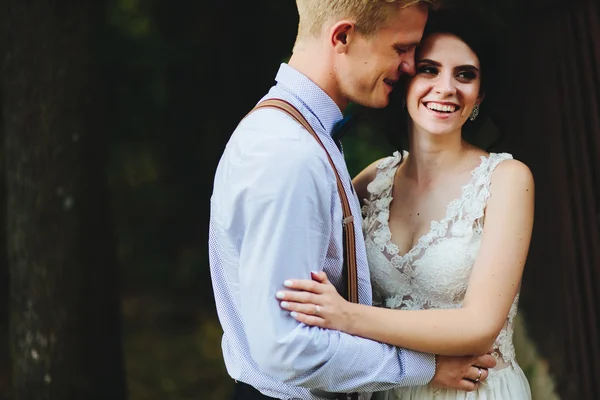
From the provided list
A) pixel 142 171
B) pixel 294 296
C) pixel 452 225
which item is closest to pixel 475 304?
pixel 452 225

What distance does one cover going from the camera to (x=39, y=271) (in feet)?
12.4

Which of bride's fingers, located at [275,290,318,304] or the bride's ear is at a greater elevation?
the bride's ear

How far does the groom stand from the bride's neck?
342mm

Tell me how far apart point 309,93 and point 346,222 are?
34 cm

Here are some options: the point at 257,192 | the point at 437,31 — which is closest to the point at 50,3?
the point at 437,31

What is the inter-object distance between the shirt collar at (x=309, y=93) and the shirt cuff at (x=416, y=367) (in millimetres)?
570

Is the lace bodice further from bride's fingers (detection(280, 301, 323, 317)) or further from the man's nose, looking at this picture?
bride's fingers (detection(280, 301, 323, 317))

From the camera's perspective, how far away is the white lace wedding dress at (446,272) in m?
2.25

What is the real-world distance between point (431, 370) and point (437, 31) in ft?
3.18

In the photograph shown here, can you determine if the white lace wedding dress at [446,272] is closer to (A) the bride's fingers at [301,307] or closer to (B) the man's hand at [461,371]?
(B) the man's hand at [461,371]

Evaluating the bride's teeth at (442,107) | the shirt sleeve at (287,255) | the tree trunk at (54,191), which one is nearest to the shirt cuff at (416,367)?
the shirt sleeve at (287,255)

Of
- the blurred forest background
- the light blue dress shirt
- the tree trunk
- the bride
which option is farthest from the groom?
the tree trunk

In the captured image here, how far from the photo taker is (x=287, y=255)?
176 cm

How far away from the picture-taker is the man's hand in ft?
6.68
